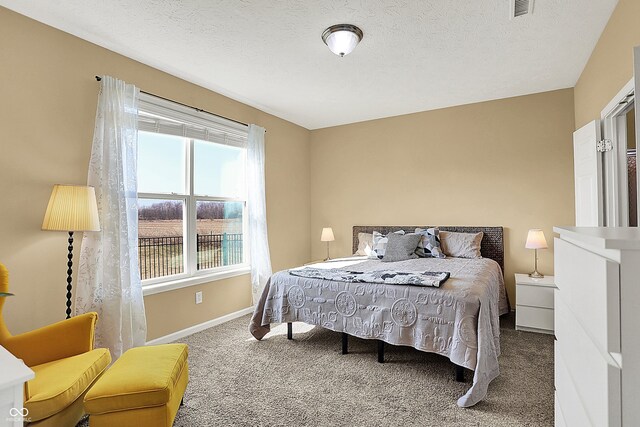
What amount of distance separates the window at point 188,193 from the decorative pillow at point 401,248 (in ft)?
6.03

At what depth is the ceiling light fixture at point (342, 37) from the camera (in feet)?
8.20

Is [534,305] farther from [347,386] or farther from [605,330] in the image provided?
[605,330]

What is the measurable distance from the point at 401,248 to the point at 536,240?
1.45m

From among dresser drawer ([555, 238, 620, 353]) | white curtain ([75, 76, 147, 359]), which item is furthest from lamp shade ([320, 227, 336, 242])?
dresser drawer ([555, 238, 620, 353])

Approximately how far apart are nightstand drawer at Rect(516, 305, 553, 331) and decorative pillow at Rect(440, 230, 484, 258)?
0.76m

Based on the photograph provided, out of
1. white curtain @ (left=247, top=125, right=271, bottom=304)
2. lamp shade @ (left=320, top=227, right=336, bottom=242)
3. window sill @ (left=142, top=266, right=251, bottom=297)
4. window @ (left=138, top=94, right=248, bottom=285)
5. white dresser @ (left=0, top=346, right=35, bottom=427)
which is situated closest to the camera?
white dresser @ (left=0, top=346, right=35, bottom=427)

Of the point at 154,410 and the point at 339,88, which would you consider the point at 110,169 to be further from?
the point at 339,88

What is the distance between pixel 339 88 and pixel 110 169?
8.11 feet

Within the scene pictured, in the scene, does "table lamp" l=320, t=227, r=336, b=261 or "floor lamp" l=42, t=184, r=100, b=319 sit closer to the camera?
"floor lamp" l=42, t=184, r=100, b=319

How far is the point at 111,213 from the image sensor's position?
2.71m

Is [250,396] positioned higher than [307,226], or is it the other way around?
[307,226]

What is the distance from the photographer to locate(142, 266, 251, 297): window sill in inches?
124

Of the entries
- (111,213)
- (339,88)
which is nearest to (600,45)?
(339,88)

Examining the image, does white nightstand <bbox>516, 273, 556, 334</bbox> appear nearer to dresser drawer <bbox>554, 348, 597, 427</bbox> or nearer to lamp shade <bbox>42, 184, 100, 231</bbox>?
dresser drawer <bbox>554, 348, 597, 427</bbox>
